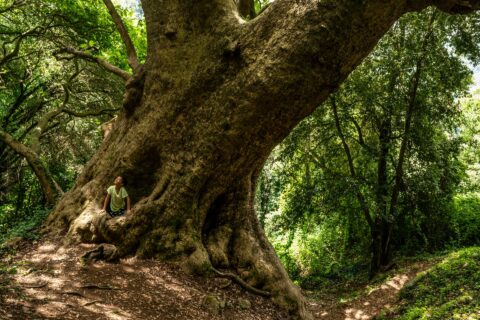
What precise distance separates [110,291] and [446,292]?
6.89m

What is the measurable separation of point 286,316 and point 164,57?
5.72 meters

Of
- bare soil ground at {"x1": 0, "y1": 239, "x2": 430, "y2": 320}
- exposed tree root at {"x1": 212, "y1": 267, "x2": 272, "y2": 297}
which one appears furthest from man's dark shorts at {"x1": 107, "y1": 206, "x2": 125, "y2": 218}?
exposed tree root at {"x1": 212, "y1": 267, "x2": 272, "y2": 297}

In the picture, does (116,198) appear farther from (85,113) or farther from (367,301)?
(367,301)

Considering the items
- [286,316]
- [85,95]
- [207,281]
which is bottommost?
[286,316]

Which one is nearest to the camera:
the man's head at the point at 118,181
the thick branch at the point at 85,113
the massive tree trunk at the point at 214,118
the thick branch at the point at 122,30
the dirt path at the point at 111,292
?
the dirt path at the point at 111,292

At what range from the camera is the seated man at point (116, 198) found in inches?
283

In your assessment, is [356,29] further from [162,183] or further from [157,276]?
[157,276]

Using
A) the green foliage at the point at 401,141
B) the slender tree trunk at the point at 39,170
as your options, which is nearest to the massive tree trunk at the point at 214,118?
the slender tree trunk at the point at 39,170

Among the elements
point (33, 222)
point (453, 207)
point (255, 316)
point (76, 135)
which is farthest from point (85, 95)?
point (453, 207)

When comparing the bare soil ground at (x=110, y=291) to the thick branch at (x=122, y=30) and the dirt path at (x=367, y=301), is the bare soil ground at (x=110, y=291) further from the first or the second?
the thick branch at (x=122, y=30)

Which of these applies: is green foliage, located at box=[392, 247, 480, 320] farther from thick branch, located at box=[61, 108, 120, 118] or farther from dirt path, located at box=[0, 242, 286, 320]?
thick branch, located at box=[61, 108, 120, 118]

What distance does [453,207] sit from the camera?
14.6 metres

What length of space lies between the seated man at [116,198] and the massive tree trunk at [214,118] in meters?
0.27

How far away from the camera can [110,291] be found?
5402 millimetres
